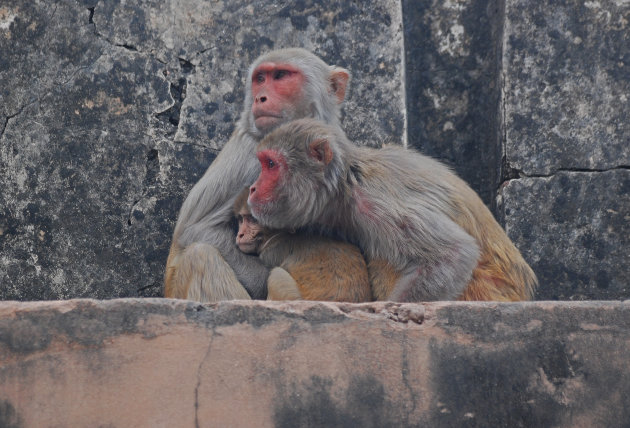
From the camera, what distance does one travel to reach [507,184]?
17.1 ft

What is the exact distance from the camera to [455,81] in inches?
222

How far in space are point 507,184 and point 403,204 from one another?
1.32 meters

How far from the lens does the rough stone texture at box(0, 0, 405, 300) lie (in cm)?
523

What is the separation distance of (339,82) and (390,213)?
1291mm

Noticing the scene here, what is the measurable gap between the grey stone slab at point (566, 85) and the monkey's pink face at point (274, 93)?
134 centimetres

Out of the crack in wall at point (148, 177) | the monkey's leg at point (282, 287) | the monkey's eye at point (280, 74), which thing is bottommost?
the monkey's leg at point (282, 287)

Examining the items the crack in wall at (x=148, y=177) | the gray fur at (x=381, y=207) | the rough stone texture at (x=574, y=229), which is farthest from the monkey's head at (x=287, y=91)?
the rough stone texture at (x=574, y=229)

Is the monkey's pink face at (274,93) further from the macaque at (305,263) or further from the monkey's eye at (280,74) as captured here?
the macaque at (305,263)

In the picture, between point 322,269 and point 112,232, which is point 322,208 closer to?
point 322,269

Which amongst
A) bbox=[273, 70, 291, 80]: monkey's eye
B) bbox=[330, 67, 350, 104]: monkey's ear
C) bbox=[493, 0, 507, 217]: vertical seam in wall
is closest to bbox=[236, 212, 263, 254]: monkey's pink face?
bbox=[273, 70, 291, 80]: monkey's eye

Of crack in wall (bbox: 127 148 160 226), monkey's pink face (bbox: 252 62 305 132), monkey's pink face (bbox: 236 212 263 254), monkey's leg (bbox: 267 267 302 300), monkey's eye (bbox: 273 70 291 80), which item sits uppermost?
monkey's eye (bbox: 273 70 291 80)

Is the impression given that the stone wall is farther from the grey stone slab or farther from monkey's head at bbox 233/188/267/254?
monkey's head at bbox 233/188/267/254

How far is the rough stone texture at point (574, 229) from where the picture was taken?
5.11 metres

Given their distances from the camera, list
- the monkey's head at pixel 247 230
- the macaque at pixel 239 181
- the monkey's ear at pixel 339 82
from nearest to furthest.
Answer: the macaque at pixel 239 181 → the monkey's head at pixel 247 230 → the monkey's ear at pixel 339 82
